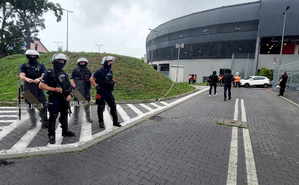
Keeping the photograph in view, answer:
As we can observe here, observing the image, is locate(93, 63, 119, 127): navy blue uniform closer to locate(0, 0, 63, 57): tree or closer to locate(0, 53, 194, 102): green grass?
locate(0, 53, 194, 102): green grass

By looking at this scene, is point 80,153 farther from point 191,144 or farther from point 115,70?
point 115,70

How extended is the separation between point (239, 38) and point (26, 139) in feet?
123


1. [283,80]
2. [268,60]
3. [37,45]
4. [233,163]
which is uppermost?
[37,45]

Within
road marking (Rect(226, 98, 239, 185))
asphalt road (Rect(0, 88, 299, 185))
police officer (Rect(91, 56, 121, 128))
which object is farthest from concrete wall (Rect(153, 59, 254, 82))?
police officer (Rect(91, 56, 121, 128))

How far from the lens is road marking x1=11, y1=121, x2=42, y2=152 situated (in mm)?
3844

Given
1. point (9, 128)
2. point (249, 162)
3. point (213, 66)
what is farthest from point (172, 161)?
point (213, 66)

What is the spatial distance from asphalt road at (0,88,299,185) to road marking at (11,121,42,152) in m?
0.60

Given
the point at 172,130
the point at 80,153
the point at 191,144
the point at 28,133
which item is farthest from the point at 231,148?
the point at 28,133

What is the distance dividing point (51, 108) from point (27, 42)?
39.0m

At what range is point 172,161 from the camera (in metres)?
3.53

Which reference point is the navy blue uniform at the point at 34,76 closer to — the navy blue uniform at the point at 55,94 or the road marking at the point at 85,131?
the navy blue uniform at the point at 55,94

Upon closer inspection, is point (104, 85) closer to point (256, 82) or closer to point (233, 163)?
point (233, 163)

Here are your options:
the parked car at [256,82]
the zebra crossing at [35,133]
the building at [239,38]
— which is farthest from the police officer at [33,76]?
the parked car at [256,82]

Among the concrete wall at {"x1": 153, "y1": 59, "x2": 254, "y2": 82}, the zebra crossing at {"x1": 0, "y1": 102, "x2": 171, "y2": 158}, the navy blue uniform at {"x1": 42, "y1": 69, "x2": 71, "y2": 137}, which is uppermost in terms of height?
the concrete wall at {"x1": 153, "y1": 59, "x2": 254, "y2": 82}
